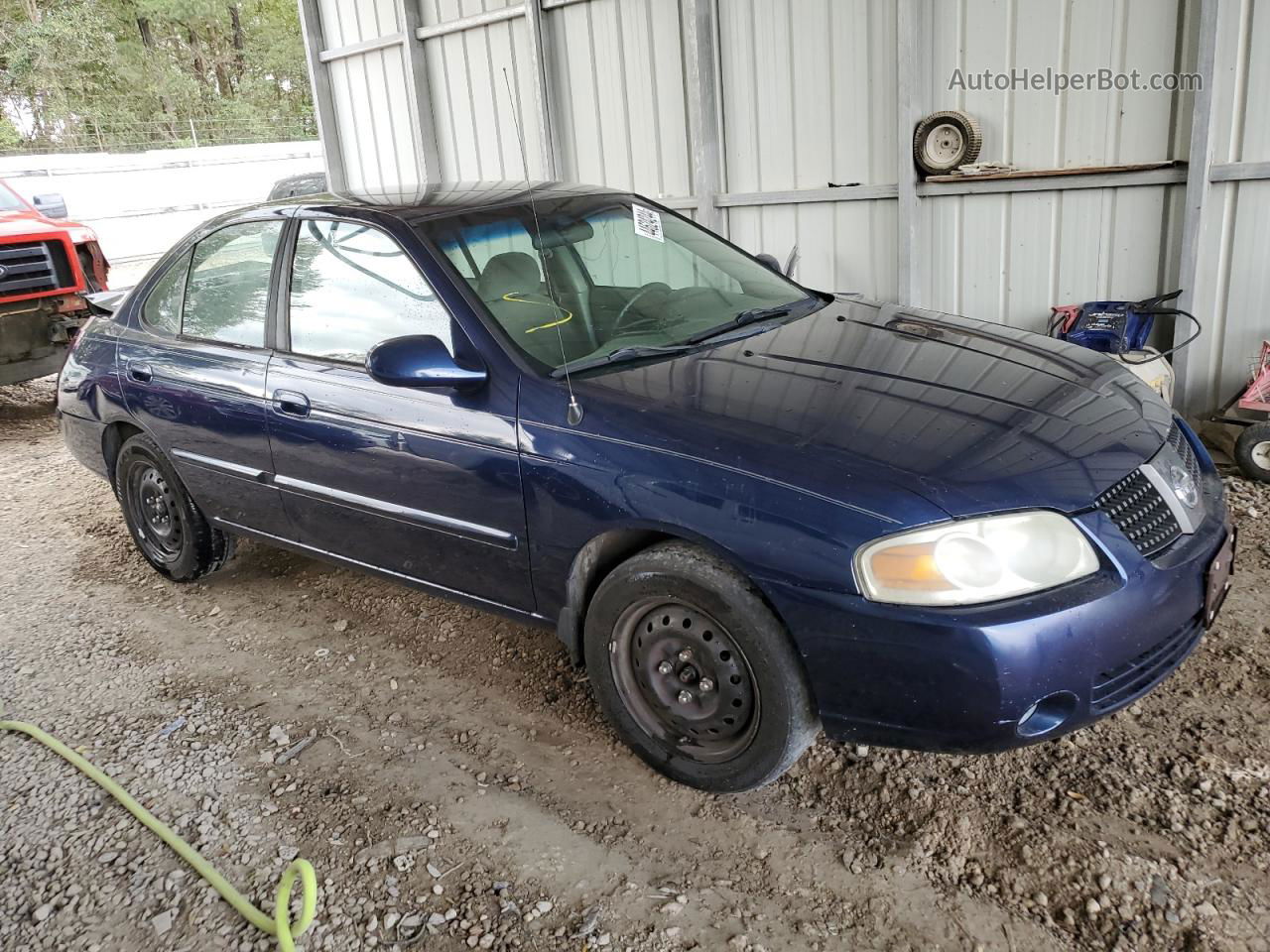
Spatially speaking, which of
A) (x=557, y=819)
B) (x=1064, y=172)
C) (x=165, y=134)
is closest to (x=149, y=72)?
(x=165, y=134)

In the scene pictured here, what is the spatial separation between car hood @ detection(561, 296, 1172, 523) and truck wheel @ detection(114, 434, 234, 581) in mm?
2301

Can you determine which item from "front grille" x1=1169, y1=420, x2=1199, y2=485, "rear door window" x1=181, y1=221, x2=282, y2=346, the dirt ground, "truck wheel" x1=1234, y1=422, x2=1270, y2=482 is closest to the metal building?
"truck wheel" x1=1234, y1=422, x2=1270, y2=482

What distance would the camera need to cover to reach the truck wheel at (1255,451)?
444cm

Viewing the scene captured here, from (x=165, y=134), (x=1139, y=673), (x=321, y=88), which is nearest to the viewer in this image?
(x=1139, y=673)

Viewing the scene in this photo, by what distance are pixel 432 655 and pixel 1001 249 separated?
3.85 m

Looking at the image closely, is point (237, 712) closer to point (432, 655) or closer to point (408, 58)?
point (432, 655)

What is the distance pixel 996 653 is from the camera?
6.95 feet

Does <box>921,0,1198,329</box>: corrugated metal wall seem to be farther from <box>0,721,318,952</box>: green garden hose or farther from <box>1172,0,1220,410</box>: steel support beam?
<box>0,721,318,952</box>: green garden hose

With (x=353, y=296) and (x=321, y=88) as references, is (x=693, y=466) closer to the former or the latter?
(x=353, y=296)

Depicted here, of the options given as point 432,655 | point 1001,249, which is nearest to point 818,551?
point 432,655

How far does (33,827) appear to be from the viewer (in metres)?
2.81

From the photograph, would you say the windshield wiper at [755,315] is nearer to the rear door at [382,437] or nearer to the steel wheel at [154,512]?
the rear door at [382,437]

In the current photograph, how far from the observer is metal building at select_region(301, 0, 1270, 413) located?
4.75m

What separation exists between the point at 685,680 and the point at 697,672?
2.2 inches
